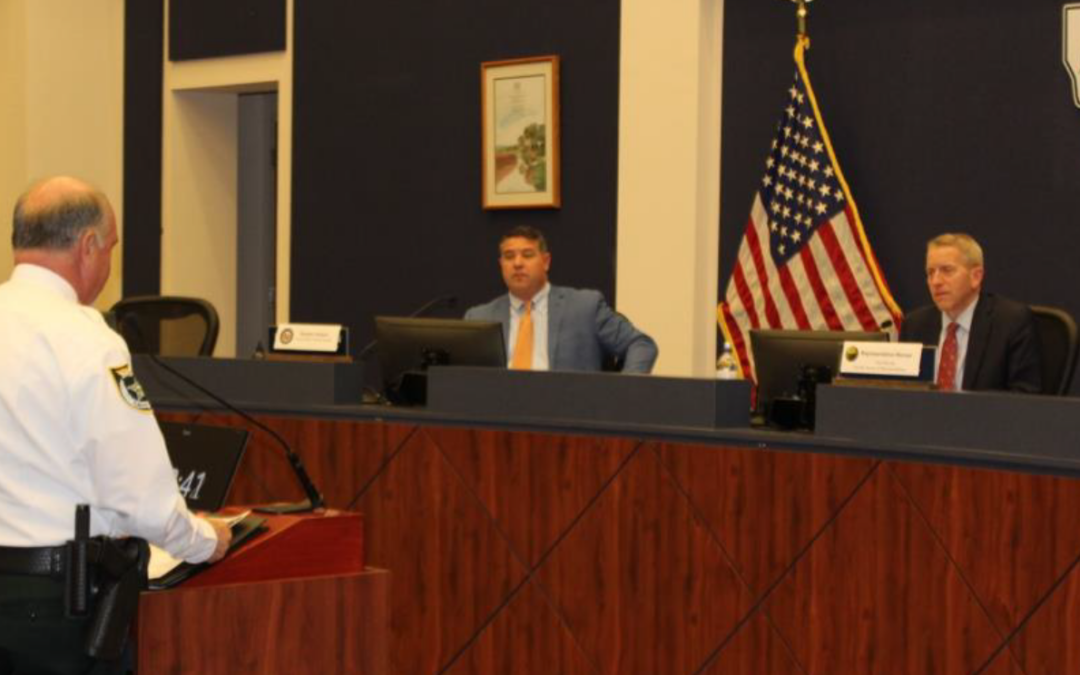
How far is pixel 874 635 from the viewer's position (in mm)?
3760

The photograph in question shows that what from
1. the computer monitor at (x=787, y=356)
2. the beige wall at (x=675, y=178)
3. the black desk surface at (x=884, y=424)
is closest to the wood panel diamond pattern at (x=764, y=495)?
the black desk surface at (x=884, y=424)

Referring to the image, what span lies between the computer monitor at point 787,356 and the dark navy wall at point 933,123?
1.99 m

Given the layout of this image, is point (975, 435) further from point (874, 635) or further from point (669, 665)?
point (669, 665)

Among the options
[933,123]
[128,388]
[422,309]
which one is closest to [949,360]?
A: [933,123]

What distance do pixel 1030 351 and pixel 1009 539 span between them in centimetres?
181

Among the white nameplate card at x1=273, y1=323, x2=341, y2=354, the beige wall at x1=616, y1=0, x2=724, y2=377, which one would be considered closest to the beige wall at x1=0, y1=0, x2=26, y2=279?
the beige wall at x1=616, y1=0, x2=724, y2=377

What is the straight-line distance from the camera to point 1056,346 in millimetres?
5223

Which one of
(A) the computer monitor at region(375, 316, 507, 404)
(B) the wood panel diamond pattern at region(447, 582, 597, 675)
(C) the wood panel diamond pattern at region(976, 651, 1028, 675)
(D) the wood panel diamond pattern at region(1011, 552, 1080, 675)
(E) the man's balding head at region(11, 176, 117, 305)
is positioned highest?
(E) the man's balding head at region(11, 176, 117, 305)

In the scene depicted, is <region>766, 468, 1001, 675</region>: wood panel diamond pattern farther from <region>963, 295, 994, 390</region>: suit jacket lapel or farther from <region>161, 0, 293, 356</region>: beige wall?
<region>161, 0, 293, 356</region>: beige wall

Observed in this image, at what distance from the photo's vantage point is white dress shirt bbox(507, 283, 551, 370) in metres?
6.04

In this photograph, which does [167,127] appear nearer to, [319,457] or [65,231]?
[319,457]

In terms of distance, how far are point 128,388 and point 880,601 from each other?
1.87 m

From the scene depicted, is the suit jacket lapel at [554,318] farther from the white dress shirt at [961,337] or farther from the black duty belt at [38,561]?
the black duty belt at [38,561]

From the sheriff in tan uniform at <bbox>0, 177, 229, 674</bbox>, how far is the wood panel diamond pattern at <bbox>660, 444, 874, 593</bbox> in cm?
163
